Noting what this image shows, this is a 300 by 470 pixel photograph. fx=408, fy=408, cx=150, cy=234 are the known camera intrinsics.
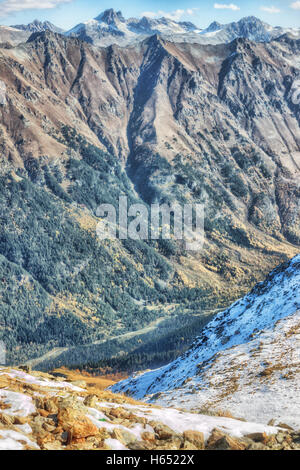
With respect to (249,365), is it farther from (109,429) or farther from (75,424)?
(75,424)

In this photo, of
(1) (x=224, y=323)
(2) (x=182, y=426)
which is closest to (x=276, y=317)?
(1) (x=224, y=323)

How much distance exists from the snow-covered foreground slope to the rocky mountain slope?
1029cm

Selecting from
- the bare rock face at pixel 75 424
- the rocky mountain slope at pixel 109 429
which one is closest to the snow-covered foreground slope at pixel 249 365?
the rocky mountain slope at pixel 109 429

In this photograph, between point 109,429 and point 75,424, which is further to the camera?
point 109,429

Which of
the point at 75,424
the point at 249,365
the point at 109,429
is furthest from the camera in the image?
the point at 249,365

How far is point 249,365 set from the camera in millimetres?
65438

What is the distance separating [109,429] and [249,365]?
3811 cm

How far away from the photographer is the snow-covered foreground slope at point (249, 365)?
51.6 m

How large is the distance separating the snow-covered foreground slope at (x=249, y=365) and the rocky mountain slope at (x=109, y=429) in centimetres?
1029

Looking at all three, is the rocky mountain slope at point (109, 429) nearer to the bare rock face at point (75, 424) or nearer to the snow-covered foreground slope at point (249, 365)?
the bare rock face at point (75, 424)

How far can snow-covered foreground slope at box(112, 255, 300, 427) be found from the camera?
51594 millimetres

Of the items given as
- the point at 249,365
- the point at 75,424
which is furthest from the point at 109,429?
the point at 249,365
